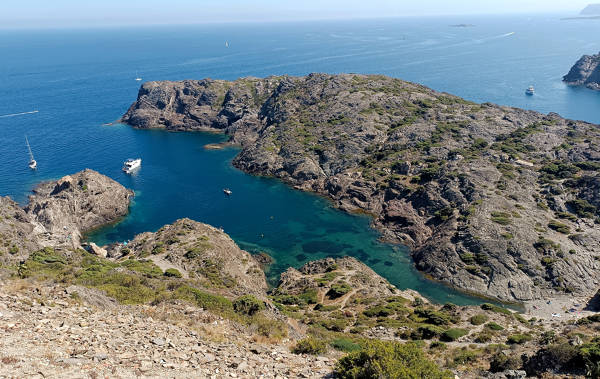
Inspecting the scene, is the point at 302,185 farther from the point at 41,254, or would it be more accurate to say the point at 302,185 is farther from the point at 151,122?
the point at 151,122

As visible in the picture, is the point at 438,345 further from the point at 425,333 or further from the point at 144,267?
the point at 144,267

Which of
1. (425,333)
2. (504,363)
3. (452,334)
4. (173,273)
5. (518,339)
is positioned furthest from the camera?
(173,273)

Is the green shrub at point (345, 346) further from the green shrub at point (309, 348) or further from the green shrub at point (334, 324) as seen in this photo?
the green shrub at point (334, 324)

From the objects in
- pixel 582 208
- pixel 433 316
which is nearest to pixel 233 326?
pixel 433 316

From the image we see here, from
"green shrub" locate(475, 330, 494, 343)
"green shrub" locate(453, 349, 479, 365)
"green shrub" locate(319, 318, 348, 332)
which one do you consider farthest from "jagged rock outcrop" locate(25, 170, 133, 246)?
"green shrub" locate(475, 330, 494, 343)

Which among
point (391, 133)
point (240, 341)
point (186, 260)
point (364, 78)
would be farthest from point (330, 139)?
point (240, 341)

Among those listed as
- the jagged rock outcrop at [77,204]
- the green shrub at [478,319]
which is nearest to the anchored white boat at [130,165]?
the jagged rock outcrop at [77,204]
